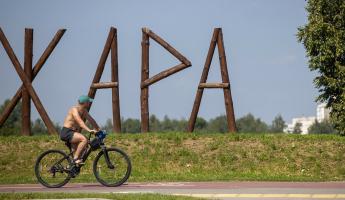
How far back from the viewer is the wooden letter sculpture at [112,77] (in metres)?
25.5

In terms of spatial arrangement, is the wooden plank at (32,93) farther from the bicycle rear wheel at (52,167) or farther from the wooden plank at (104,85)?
the bicycle rear wheel at (52,167)

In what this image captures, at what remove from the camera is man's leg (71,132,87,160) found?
1473 centimetres

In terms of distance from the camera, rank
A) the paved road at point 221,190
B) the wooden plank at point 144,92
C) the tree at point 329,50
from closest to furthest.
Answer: the paved road at point 221,190, the wooden plank at point 144,92, the tree at point 329,50

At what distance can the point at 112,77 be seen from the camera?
25.5 meters

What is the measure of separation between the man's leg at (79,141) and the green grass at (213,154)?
501 centimetres

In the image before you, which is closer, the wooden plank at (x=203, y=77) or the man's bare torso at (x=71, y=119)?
the man's bare torso at (x=71, y=119)

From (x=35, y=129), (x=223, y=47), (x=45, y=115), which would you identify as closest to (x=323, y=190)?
(x=223, y=47)

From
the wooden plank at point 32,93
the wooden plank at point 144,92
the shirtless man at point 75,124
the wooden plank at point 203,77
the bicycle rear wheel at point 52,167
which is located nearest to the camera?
the shirtless man at point 75,124

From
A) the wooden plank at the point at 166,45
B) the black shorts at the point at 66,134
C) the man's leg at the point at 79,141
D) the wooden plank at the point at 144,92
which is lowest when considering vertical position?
→ the man's leg at the point at 79,141

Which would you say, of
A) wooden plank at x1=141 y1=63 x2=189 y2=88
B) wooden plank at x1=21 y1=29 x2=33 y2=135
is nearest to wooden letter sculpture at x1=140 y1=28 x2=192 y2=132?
wooden plank at x1=141 y1=63 x2=189 y2=88

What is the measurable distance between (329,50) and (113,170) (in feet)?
57.0

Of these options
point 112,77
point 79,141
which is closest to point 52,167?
point 79,141

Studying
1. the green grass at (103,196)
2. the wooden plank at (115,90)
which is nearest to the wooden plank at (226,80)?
the wooden plank at (115,90)

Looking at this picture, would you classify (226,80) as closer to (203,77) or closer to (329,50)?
(203,77)
